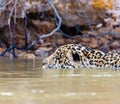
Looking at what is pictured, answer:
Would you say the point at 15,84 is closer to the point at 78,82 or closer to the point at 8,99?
the point at 78,82

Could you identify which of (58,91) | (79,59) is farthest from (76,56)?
(58,91)

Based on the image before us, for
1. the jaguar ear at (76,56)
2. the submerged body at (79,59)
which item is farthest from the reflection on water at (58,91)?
the jaguar ear at (76,56)

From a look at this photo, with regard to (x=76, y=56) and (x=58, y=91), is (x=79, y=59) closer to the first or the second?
(x=76, y=56)

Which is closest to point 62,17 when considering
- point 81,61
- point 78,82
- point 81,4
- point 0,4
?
point 81,4

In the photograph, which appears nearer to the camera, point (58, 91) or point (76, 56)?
point (58, 91)

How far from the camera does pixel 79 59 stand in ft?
24.7

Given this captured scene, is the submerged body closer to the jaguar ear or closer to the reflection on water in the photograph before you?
the jaguar ear

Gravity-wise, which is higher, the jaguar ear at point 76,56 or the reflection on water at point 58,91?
the reflection on water at point 58,91

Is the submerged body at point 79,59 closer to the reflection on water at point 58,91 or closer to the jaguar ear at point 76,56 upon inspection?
the jaguar ear at point 76,56

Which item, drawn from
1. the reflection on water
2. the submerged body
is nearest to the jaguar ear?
the submerged body

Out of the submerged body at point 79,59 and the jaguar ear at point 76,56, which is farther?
the jaguar ear at point 76,56

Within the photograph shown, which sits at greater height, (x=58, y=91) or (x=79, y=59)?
(x=58, y=91)

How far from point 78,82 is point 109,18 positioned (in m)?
7.27

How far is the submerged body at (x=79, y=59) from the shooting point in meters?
7.18
